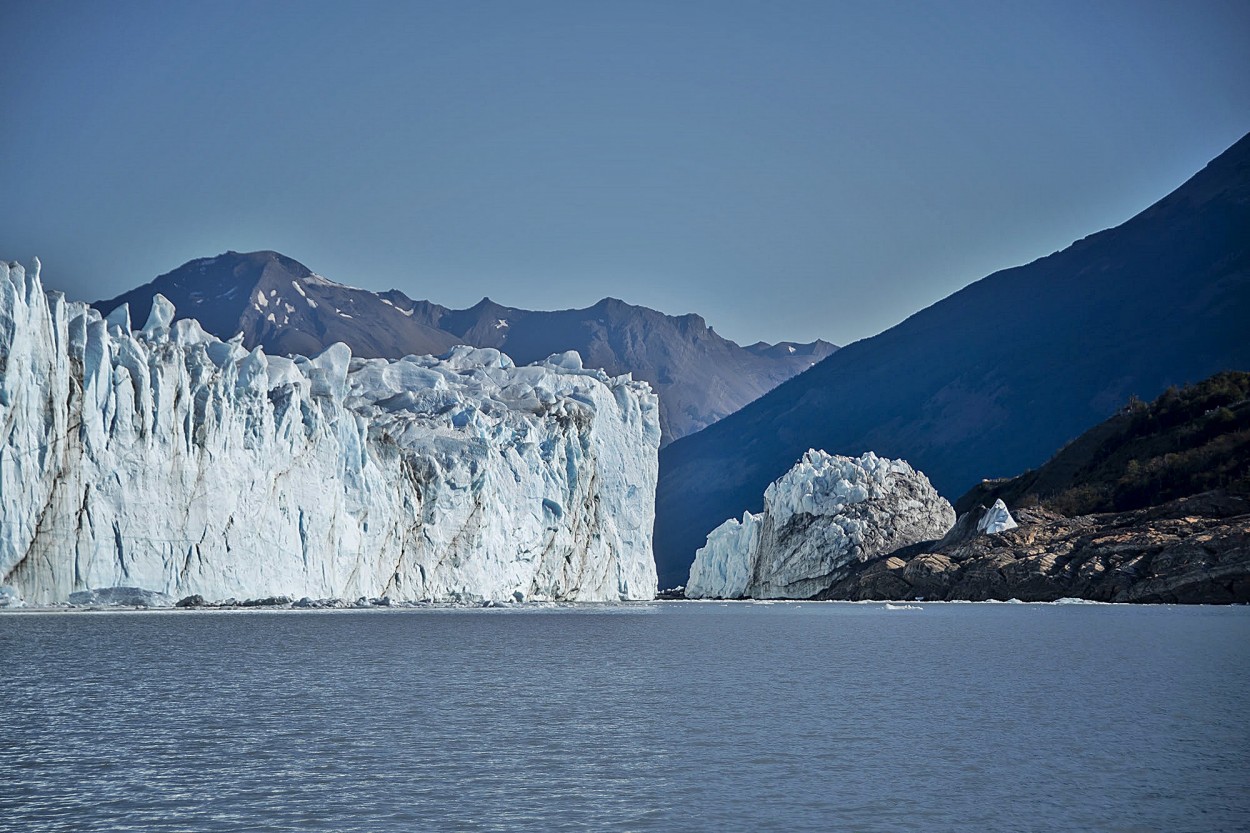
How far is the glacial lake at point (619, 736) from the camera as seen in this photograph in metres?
17.8

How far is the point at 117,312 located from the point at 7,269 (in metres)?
9.52

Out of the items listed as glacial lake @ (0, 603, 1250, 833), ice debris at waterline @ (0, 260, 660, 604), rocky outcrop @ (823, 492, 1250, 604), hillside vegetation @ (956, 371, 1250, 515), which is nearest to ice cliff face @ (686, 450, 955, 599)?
hillside vegetation @ (956, 371, 1250, 515)

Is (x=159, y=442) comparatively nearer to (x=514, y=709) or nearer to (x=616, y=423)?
(x=514, y=709)

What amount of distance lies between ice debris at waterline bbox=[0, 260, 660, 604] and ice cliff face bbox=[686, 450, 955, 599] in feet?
63.5

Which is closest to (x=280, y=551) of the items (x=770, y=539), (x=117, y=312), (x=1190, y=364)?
(x=117, y=312)

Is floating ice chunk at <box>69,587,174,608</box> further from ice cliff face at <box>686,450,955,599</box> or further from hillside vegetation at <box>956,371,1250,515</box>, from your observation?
ice cliff face at <box>686,450,955,599</box>

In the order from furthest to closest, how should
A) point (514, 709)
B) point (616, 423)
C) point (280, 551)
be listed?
point (616, 423) < point (280, 551) < point (514, 709)

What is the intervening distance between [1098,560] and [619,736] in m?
67.3

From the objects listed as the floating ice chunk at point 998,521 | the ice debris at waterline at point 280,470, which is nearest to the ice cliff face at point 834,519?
the ice debris at waterline at point 280,470

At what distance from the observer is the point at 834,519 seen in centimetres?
12394

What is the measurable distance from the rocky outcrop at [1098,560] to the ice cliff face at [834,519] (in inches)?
525

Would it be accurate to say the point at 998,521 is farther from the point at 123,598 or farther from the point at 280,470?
the point at 123,598

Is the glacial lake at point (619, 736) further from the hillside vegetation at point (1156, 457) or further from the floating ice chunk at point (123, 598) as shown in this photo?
the hillside vegetation at point (1156, 457)

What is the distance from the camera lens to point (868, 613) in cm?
8650
